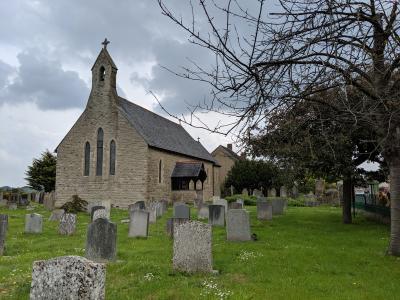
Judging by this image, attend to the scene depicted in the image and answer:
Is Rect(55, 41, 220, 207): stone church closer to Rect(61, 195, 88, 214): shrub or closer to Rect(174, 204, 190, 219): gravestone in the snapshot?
Rect(61, 195, 88, 214): shrub

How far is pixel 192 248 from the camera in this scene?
873 centimetres

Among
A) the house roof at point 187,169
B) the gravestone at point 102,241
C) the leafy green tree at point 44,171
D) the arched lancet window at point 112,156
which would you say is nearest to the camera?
the gravestone at point 102,241

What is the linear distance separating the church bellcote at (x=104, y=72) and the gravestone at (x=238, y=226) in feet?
77.3

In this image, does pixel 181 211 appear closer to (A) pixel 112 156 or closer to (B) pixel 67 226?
(B) pixel 67 226

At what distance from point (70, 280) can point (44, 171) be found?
50.9 meters

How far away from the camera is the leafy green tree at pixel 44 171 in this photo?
171 feet

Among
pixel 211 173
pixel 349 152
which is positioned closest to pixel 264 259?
pixel 349 152

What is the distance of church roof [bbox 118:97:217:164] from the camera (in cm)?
3400

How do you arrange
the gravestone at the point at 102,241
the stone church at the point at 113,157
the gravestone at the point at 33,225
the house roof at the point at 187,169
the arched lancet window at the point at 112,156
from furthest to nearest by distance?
the house roof at the point at 187,169, the arched lancet window at the point at 112,156, the stone church at the point at 113,157, the gravestone at the point at 33,225, the gravestone at the point at 102,241

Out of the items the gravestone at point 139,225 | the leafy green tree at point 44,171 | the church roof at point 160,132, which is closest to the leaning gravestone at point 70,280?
the gravestone at point 139,225

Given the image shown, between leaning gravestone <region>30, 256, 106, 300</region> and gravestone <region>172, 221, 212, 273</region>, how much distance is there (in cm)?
435

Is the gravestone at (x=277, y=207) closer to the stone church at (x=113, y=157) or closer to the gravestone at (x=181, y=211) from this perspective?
the gravestone at (x=181, y=211)

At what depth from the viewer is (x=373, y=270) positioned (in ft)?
29.2

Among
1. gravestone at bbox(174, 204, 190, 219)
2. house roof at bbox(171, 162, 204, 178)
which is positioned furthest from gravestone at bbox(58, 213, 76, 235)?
house roof at bbox(171, 162, 204, 178)
